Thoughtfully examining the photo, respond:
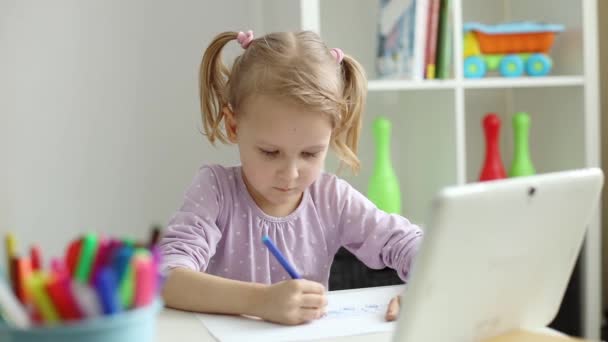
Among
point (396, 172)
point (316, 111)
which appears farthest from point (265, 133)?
point (396, 172)

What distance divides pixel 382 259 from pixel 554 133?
1315 millimetres

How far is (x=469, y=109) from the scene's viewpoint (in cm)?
253

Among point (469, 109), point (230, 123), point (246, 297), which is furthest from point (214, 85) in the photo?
point (469, 109)

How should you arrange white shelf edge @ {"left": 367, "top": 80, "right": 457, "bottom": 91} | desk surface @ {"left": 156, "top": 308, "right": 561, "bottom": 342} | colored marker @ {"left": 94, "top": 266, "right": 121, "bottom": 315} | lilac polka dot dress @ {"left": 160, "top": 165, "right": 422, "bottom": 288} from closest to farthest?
colored marker @ {"left": 94, "top": 266, "right": 121, "bottom": 315} → desk surface @ {"left": 156, "top": 308, "right": 561, "bottom": 342} → lilac polka dot dress @ {"left": 160, "top": 165, "right": 422, "bottom": 288} → white shelf edge @ {"left": 367, "top": 80, "right": 457, "bottom": 91}

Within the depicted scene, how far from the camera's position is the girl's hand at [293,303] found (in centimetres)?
92

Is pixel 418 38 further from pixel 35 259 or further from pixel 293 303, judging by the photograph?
pixel 35 259

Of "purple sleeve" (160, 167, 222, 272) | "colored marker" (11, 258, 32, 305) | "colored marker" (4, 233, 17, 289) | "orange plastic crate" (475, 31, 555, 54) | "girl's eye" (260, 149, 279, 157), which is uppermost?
"orange plastic crate" (475, 31, 555, 54)

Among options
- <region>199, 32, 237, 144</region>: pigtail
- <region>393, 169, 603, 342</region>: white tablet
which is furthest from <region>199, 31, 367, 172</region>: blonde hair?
<region>393, 169, 603, 342</region>: white tablet

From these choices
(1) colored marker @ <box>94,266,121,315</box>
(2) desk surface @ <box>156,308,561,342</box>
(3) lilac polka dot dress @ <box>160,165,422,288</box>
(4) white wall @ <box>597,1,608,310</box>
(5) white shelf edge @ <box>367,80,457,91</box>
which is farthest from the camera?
(4) white wall @ <box>597,1,608,310</box>

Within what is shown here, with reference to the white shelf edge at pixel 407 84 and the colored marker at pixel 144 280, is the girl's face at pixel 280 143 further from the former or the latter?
the white shelf edge at pixel 407 84

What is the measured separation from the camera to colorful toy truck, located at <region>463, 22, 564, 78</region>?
2.16m

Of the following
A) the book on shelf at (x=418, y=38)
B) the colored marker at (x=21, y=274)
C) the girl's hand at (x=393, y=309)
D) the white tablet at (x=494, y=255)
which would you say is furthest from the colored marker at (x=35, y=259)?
the book on shelf at (x=418, y=38)

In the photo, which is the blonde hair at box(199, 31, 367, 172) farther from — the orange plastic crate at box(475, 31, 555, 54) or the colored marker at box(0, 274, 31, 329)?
the orange plastic crate at box(475, 31, 555, 54)

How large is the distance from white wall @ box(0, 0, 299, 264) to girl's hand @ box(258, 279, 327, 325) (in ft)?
4.04
